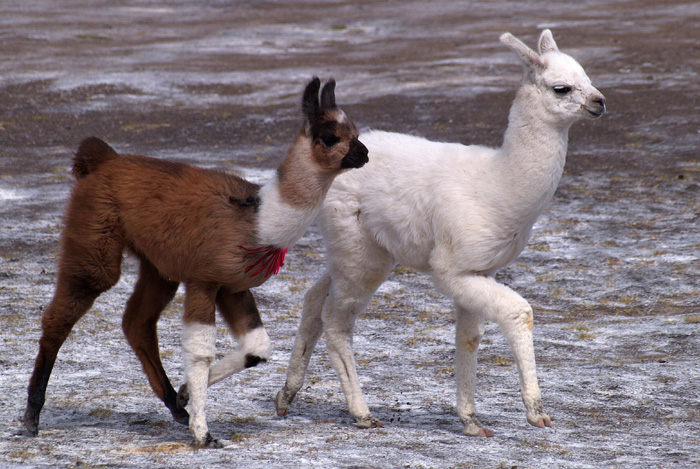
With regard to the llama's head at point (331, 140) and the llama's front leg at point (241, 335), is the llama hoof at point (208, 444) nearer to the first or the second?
the llama's front leg at point (241, 335)

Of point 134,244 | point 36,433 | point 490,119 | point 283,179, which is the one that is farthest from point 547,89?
point 490,119

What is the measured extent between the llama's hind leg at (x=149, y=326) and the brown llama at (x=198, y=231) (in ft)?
0.44

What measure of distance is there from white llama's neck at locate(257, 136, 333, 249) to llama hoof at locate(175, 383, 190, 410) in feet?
3.03

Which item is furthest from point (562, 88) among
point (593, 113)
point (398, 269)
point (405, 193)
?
point (398, 269)

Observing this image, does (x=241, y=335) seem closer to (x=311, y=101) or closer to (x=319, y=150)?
(x=319, y=150)

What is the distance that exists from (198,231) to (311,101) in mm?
847

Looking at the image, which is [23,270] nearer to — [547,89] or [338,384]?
[338,384]

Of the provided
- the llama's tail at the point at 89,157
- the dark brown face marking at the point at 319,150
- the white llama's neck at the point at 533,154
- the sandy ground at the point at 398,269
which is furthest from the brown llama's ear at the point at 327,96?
the sandy ground at the point at 398,269

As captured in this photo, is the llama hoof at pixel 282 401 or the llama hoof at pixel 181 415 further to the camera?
the llama hoof at pixel 282 401

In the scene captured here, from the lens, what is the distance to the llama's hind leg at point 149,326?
17.2 ft

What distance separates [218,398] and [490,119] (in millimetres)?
8810

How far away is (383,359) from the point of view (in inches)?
261

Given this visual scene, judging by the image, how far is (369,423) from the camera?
17.4 ft

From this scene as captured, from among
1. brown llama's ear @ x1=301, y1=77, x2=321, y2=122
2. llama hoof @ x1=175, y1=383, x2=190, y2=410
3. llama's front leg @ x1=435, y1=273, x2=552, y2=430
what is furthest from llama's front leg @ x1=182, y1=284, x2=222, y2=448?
llama's front leg @ x1=435, y1=273, x2=552, y2=430
